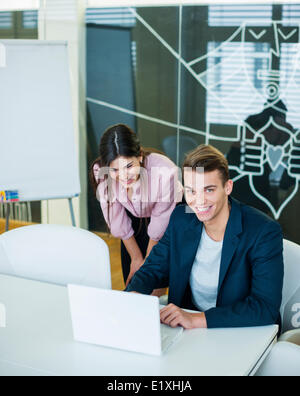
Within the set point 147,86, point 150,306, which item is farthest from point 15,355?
point 147,86

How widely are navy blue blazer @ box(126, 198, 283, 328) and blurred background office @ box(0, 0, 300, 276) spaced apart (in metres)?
2.04

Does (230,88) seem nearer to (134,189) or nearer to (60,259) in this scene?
(134,189)

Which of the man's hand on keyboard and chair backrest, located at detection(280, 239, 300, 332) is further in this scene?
chair backrest, located at detection(280, 239, 300, 332)

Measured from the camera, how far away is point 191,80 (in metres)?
4.19

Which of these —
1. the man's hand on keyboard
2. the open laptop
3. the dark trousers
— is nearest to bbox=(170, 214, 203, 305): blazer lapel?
the man's hand on keyboard

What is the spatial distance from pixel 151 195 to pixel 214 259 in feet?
2.21

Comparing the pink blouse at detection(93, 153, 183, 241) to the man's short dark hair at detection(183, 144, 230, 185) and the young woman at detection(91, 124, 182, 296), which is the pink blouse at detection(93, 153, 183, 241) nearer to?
the young woman at detection(91, 124, 182, 296)

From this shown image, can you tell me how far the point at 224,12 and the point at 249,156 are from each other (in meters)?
1.05

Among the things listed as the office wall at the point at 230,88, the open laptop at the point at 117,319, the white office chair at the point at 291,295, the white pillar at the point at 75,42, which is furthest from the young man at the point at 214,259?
the white pillar at the point at 75,42

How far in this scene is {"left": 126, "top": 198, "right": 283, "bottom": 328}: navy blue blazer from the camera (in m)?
1.78

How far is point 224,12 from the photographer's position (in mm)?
3990

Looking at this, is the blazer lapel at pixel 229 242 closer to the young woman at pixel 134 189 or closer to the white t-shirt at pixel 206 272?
the white t-shirt at pixel 206 272

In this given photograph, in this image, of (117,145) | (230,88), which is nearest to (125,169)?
(117,145)
